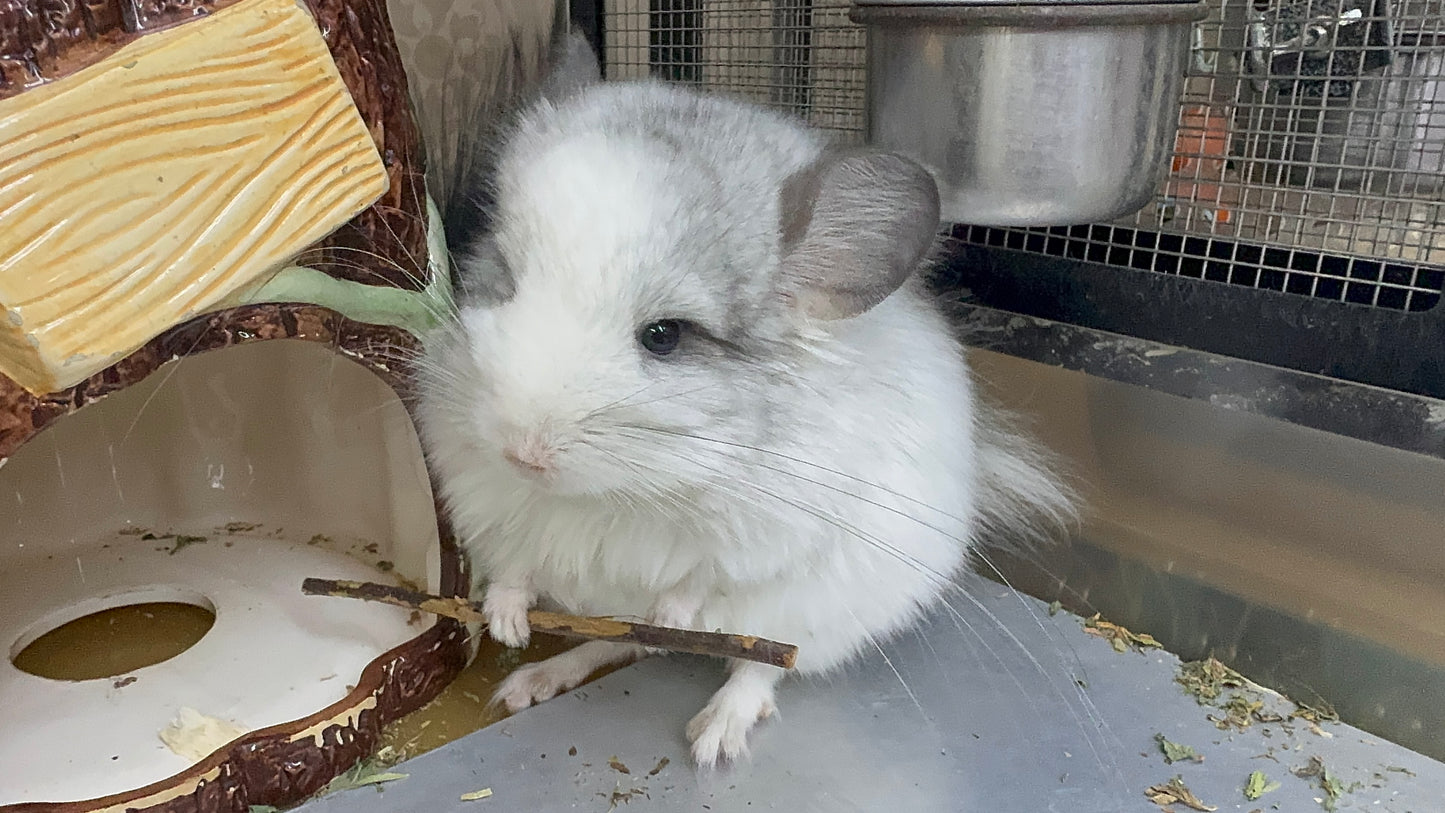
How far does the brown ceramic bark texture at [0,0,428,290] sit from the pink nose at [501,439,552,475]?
233 mm

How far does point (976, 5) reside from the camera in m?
1.04

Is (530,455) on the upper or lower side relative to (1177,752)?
upper

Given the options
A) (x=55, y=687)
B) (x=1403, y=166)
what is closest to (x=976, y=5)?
(x=1403, y=166)

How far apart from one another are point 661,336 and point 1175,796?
593mm

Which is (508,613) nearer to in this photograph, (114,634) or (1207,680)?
(114,634)

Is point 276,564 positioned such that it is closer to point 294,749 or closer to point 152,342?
point 294,749

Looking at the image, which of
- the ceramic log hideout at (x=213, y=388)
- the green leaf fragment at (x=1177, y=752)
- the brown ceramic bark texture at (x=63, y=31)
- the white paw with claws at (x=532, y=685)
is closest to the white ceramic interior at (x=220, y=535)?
the ceramic log hideout at (x=213, y=388)

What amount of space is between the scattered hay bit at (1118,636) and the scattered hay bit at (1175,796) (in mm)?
219

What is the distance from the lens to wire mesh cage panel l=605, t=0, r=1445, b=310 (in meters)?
1.30

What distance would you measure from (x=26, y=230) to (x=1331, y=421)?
1.43 meters

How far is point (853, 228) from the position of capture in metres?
0.85

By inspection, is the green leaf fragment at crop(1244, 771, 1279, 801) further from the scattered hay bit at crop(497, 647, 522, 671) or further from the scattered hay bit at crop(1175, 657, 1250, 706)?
the scattered hay bit at crop(497, 647, 522, 671)

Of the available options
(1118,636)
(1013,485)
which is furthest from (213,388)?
(1118,636)

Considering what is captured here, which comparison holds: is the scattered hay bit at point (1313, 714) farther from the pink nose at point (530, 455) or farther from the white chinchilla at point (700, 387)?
the pink nose at point (530, 455)
